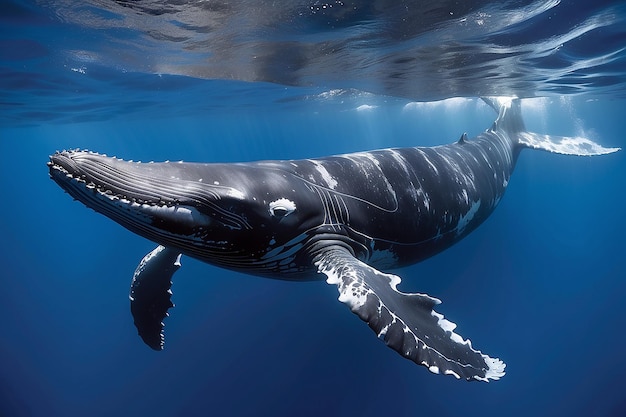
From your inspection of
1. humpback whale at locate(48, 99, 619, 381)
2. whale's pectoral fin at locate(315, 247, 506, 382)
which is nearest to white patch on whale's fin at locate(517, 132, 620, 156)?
humpback whale at locate(48, 99, 619, 381)

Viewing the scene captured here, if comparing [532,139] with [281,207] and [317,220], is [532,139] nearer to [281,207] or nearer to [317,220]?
[317,220]

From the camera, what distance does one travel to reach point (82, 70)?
56.1 ft

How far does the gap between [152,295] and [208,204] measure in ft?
11.4

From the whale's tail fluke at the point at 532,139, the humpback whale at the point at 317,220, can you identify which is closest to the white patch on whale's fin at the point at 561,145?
the whale's tail fluke at the point at 532,139

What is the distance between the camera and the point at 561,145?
49.1 ft

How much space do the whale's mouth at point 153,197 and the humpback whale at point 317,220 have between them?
12mm

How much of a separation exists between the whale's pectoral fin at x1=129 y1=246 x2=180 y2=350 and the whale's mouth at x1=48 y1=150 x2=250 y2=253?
2462 mm

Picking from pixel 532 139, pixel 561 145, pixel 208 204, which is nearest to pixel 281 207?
pixel 208 204

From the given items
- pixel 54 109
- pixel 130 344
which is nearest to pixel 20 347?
pixel 130 344

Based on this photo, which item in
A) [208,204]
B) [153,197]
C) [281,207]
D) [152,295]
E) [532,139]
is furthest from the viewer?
[532,139]

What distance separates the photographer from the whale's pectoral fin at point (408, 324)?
418 centimetres

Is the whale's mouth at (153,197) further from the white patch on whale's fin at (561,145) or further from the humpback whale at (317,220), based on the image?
the white patch on whale's fin at (561,145)

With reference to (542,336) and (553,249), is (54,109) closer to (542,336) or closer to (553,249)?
(542,336)

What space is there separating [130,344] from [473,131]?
86990 millimetres
